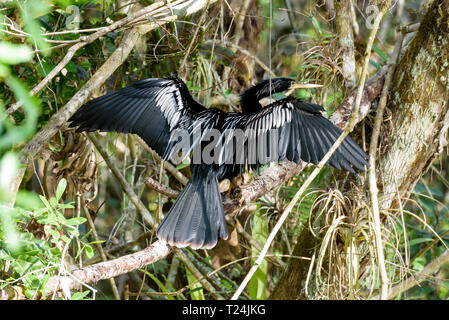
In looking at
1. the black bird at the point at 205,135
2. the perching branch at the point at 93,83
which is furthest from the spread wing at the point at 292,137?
the perching branch at the point at 93,83

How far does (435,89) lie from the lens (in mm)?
2699

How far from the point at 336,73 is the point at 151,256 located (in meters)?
1.71

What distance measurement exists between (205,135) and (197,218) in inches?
20.1

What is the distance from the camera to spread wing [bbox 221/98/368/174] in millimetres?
2463

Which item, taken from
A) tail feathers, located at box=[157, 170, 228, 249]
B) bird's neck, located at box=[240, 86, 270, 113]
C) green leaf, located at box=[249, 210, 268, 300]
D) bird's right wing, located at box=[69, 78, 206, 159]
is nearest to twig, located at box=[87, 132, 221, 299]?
bird's right wing, located at box=[69, 78, 206, 159]

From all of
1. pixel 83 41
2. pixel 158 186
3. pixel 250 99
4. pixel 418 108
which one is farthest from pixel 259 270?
pixel 83 41

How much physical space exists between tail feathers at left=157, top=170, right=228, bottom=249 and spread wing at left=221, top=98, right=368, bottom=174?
196 millimetres

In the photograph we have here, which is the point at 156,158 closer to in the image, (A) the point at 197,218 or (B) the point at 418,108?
(A) the point at 197,218

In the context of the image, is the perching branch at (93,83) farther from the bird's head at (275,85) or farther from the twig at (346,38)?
the twig at (346,38)

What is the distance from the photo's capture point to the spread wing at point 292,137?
2.46 meters

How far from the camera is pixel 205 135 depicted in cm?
274

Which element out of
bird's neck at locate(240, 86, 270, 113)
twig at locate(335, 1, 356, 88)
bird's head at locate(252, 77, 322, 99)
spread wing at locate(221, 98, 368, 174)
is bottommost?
spread wing at locate(221, 98, 368, 174)

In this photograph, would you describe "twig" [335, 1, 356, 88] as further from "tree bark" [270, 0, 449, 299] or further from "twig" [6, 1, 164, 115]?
"twig" [6, 1, 164, 115]
